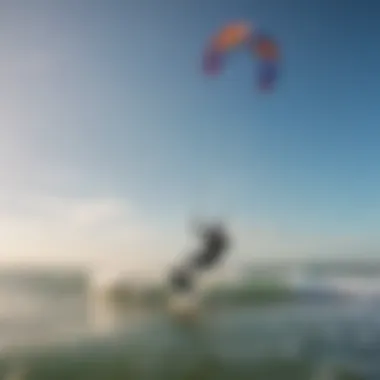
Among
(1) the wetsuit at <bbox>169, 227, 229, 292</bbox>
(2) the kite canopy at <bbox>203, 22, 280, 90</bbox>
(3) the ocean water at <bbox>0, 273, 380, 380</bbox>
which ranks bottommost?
(3) the ocean water at <bbox>0, 273, 380, 380</bbox>

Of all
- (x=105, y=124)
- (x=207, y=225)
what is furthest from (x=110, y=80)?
(x=207, y=225)

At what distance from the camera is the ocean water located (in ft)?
4.56

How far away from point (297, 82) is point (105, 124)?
1.61ft

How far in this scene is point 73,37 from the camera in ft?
4.79

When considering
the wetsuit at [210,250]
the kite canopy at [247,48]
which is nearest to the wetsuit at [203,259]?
the wetsuit at [210,250]

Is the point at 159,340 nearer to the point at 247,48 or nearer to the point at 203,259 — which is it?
the point at 203,259

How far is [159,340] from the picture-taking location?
1.41 m

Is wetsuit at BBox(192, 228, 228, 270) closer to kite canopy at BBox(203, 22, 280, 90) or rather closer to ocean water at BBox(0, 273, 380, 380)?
ocean water at BBox(0, 273, 380, 380)

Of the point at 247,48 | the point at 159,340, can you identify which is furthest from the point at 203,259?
the point at 247,48

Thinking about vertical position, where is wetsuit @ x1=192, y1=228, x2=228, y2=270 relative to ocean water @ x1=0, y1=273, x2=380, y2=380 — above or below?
above

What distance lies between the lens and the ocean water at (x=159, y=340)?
54.7 inches

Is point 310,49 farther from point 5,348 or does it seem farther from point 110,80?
point 5,348

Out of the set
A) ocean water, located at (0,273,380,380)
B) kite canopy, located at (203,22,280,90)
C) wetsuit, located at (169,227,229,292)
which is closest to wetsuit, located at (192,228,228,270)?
wetsuit, located at (169,227,229,292)

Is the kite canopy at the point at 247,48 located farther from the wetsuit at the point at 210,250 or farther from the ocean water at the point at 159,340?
the ocean water at the point at 159,340
